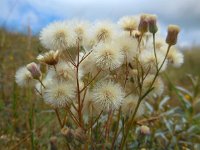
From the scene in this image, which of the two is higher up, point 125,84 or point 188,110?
point 125,84

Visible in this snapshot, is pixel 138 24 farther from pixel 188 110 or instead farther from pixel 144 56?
pixel 188 110

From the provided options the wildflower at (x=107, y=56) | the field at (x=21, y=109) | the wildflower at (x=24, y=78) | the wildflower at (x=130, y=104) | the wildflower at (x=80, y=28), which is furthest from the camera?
the field at (x=21, y=109)

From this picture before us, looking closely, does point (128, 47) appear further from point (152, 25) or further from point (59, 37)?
point (59, 37)

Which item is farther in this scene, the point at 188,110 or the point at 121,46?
the point at 188,110

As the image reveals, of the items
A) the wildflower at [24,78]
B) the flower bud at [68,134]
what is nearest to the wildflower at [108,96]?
the flower bud at [68,134]

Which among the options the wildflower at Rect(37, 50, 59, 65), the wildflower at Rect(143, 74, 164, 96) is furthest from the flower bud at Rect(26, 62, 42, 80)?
the wildflower at Rect(143, 74, 164, 96)

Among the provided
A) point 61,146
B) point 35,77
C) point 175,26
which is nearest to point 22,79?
point 35,77

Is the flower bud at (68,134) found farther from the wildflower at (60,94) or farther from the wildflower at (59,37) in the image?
the wildflower at (59,37)

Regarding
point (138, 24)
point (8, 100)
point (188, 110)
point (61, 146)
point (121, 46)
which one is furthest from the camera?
point (8, 100)
